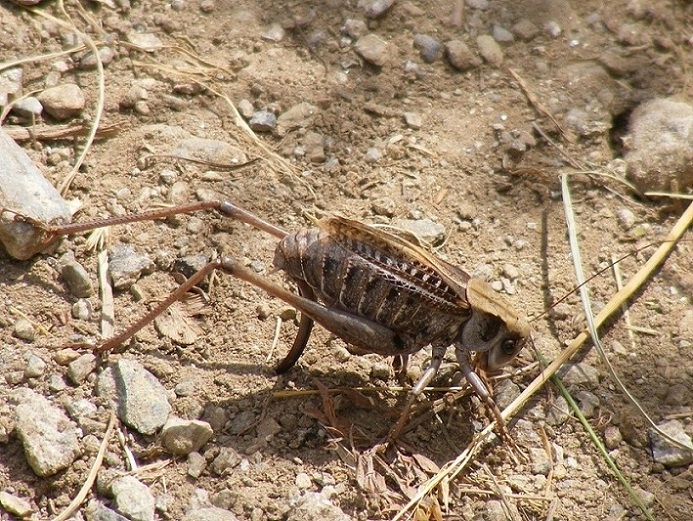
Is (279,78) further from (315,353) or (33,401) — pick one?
(33,401)

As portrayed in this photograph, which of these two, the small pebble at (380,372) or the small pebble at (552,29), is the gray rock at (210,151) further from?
the small pebble at (552,29)

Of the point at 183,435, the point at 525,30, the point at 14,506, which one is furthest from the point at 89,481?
the point at 525,30

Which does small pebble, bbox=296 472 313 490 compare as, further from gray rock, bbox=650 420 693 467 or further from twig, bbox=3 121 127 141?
twig, bbox=3 121 127 141

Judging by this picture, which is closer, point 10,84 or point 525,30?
point 10,84

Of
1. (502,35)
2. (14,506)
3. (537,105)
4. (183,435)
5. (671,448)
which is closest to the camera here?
(14,506)

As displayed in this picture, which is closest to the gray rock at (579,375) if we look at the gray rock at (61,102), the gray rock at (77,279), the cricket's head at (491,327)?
the cricket's head at (491,327)

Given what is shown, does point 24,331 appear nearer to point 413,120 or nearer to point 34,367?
point 34,367

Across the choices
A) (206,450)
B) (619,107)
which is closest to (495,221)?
(619,107)
